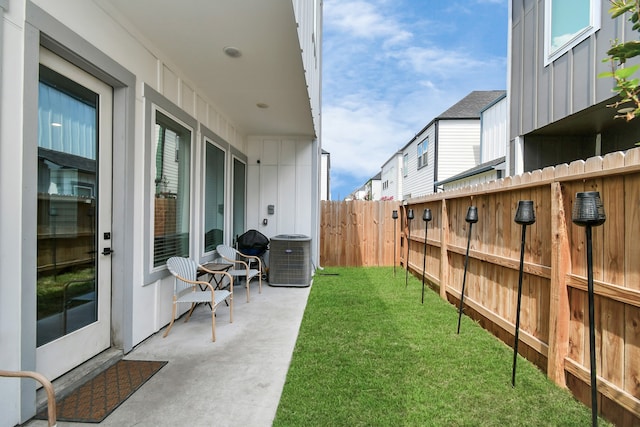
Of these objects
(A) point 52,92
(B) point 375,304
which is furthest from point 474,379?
(A) point 52,92

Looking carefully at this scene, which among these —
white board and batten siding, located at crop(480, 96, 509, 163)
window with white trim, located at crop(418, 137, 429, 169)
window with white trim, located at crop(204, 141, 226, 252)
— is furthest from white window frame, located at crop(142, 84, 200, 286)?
window with white trim, located at crop(418, 137, 429, 169)

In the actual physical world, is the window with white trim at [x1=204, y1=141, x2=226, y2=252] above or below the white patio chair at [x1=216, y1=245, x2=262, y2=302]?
above

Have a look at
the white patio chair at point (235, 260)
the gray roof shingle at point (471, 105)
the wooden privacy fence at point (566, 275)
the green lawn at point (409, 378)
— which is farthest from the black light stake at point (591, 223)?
the gray roof shingle at point (471, 105)

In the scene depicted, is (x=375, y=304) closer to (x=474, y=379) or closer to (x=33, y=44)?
(x=474, y=379)

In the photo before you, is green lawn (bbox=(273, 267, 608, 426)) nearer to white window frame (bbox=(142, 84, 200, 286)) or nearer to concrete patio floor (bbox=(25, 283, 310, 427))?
concrete patio floor (bbox=(25, 283, 310, 427))

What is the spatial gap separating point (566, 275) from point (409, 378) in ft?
4.36

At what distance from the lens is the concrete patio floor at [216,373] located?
6.67ft

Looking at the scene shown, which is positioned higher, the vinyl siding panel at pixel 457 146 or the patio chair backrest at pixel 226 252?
the vinyl siding panel at pixel 457 146

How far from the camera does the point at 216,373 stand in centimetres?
260

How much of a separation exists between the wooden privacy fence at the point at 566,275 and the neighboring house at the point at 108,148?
2414 millimetres

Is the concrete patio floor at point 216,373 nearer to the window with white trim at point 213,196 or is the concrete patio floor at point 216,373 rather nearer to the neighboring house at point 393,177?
the window with white trim at point 213,196

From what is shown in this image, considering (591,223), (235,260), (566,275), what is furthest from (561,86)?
(235,260)

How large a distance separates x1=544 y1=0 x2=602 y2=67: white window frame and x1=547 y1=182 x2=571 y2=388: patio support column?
10.1ft

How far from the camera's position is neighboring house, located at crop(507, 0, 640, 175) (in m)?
3.99
